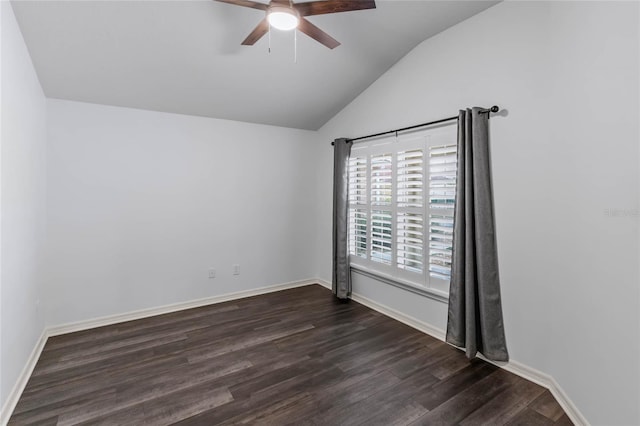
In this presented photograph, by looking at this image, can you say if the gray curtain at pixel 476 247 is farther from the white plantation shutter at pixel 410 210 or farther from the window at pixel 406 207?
the white plantation shutter at pixel 410 210

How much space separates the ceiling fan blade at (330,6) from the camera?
1.82 metres

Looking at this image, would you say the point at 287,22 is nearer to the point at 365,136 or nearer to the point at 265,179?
the point at 365,136

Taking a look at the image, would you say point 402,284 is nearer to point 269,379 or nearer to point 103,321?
point 269,379

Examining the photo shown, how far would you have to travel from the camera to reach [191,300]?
380cm

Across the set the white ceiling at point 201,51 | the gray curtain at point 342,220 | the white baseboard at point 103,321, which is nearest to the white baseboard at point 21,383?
the white baseboard at point 103,321

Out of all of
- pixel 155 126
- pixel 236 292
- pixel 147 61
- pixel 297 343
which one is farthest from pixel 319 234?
pixel 147 61

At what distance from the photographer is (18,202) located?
218 cm

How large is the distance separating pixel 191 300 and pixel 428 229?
2924mm

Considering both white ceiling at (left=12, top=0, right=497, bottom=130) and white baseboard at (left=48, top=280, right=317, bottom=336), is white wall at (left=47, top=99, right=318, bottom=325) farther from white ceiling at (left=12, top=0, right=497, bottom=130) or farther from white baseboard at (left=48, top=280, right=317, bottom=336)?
white ceiling at (left=12, top=0, right=497, bottom=130)

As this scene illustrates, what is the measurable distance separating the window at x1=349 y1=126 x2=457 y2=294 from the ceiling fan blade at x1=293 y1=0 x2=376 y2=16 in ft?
4.84

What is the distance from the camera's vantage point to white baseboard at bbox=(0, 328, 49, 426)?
74.0 inches

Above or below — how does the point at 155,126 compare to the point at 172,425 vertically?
above

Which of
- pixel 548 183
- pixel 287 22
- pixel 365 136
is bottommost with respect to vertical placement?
pixel 548 183

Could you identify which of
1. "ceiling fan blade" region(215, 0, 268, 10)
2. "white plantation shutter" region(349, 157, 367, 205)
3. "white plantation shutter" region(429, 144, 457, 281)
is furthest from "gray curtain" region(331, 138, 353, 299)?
"ceiling fan blade" region(215, 0, 268, 10)
